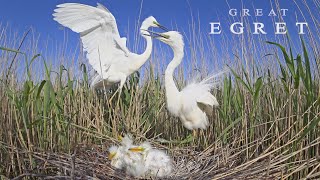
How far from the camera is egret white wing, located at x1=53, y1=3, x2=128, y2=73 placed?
3.06 meters

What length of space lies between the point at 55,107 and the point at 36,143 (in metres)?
0.24

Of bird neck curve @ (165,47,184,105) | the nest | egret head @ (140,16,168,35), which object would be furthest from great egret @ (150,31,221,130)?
egret head @ (140,16,168,35)

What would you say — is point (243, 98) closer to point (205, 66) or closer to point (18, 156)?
point (205, 66)

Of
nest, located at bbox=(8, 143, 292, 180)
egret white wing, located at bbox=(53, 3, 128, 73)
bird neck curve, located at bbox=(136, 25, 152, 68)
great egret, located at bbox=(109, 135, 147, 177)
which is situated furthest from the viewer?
bird neck curve, located at bbox=(136, 25, 152, 68)

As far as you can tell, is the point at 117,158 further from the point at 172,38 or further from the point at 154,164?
the point at 172,38

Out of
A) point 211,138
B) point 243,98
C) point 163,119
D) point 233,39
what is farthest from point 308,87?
point 163,119

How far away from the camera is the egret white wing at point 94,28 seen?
10.1ft

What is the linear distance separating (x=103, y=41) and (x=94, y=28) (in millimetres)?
165

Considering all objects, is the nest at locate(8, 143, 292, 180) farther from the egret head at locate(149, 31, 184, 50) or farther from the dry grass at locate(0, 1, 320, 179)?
the egret head at locate(149, 31, 184, 50)

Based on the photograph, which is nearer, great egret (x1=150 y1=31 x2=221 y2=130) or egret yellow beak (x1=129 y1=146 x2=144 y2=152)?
egret yellow beak (x1=129 y1=146 x2=144 y2=152)

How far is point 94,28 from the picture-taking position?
337 cm

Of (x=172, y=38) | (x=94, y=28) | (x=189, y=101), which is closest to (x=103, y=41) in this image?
(x=94, y=28)

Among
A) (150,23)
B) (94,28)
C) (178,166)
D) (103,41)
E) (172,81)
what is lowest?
(178,166)

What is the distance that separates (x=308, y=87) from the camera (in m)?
1.64
